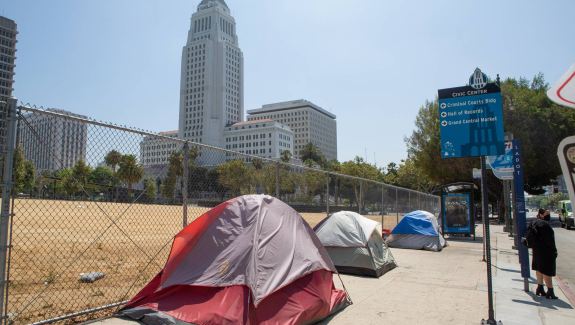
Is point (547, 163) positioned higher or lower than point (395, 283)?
higher

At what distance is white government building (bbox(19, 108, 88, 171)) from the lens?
15.0 ft

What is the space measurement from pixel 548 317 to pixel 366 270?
3.57 meters

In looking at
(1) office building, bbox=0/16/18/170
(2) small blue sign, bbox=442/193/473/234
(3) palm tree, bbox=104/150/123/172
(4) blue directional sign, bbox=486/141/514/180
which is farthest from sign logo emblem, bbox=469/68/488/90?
(1) office building, bbox=0/16/18/170

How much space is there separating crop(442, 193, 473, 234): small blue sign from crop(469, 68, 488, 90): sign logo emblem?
1494 cm

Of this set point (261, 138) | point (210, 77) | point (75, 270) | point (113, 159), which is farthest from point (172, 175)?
point (210, 77)

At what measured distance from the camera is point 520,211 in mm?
8383

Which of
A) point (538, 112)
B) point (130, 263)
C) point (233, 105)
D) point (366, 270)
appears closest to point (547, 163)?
point (538, 112)

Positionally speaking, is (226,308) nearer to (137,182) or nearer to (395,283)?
(137,182)

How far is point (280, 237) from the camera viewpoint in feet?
17.8

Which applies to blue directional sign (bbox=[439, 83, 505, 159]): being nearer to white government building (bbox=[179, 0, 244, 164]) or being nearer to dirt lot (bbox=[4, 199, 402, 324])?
dirt lot (bbox=[4, 199, 402, 324])

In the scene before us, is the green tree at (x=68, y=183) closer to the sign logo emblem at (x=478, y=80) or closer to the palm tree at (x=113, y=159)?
the palm tree at (x=113, y=159)

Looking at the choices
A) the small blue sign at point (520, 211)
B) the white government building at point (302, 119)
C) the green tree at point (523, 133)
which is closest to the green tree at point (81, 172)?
the small blue sign at point (520, 211)

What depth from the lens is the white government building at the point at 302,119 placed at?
547 feet

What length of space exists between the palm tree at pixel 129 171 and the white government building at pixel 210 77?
12818cm
